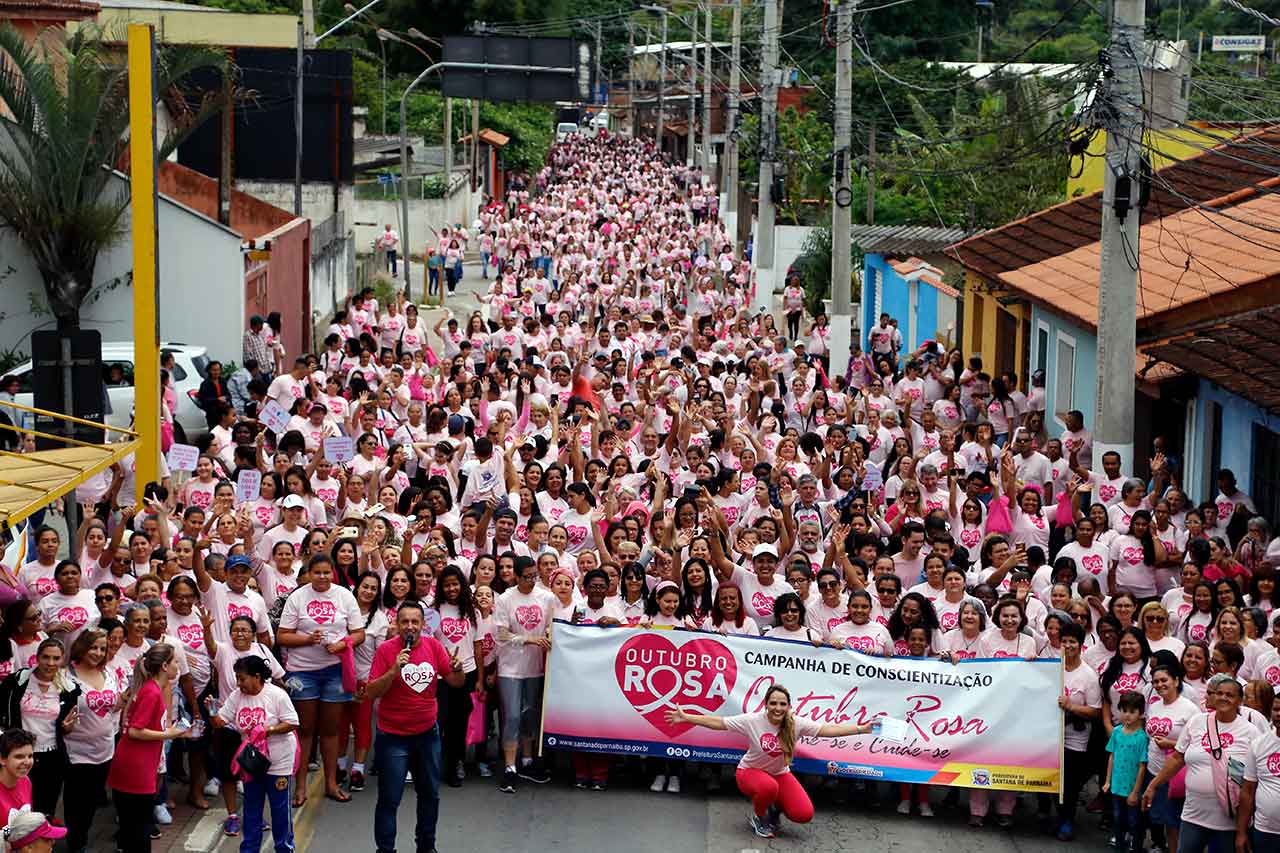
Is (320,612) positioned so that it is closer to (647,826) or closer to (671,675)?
(671,675)

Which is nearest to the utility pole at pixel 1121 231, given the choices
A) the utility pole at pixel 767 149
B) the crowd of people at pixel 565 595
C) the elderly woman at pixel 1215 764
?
the crowd of people at pixel 565 595

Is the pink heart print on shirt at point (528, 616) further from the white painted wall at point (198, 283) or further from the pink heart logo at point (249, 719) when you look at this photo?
the white painted wall at point (198, 283)

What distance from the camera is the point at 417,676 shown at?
36.0ft

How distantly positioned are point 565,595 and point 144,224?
5868 millimetres

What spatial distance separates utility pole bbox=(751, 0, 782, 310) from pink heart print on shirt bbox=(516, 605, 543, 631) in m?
25.0

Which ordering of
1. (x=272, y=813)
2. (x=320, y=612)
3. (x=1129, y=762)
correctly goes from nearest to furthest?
(x=272, y=813) → (x=1129, y=762) → (x=320, y=612)

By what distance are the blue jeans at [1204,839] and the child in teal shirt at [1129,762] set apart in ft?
2.10

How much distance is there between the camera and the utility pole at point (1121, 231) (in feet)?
52.9

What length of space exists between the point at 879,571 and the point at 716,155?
61100 millimetres

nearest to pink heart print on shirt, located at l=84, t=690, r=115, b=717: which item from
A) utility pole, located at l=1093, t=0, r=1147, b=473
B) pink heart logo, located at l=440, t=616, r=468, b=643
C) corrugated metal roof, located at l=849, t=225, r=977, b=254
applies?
pink heart logo, located at l=440, t=616, r=468, b=643

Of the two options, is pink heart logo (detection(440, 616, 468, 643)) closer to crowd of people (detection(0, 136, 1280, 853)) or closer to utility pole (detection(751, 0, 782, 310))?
crowd of people (detection(0, 136, 1280, 853))

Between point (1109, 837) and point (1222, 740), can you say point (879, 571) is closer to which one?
point (1109, 837)

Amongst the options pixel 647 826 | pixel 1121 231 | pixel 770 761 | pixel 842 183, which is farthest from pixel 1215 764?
pixel 842 183

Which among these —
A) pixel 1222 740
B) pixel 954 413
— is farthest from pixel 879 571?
pixel 954 413
